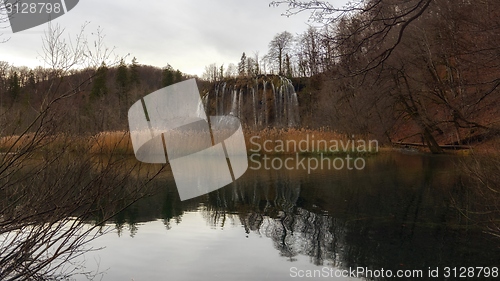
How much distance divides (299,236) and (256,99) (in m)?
20.7

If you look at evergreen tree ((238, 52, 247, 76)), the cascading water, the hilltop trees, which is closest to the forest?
the cascading water

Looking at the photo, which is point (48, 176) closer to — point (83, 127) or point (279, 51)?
point (83, 127)

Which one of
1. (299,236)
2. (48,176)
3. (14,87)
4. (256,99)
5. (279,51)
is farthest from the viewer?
(279,51)

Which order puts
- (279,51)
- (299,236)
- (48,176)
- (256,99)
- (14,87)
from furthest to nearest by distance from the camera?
(279,51) < (256,99) < (299,236) < (14,87) < (48,176)

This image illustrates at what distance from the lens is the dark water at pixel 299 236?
3863mm

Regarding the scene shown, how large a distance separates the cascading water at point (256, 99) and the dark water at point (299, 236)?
17.0m

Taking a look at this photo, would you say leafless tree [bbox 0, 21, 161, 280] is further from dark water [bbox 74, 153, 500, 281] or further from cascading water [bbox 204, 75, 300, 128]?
cascading water [bbox 204, 75, 300, 128]

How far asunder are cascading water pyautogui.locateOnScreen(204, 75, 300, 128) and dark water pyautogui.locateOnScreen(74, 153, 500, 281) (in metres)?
17.0

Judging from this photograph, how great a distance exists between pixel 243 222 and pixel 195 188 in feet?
9.61

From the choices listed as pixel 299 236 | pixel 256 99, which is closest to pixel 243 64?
pixel 256 99

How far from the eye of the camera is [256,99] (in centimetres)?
2528

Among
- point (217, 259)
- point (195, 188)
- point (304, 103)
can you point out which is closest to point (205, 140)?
point (195, 188)

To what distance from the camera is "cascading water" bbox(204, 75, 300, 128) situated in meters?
25.1

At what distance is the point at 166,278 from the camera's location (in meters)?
3.66
